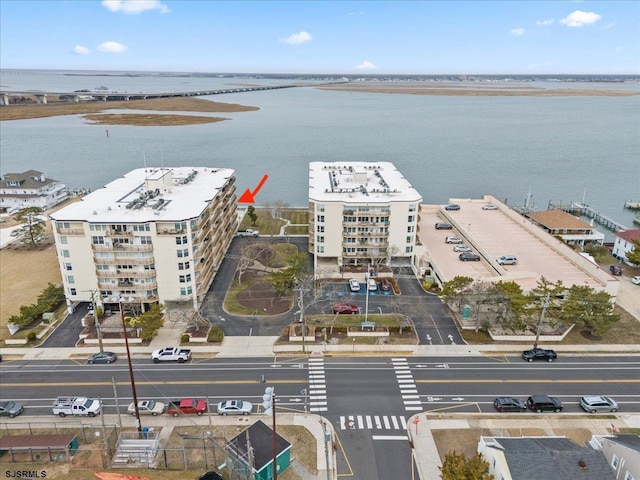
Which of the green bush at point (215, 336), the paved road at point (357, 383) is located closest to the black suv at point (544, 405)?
the paved road at point (357, 383)

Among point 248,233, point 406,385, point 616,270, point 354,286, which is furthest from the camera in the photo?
point 248,233

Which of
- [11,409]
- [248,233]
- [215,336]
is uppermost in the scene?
[248,233]

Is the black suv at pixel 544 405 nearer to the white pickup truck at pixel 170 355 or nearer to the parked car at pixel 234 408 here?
the parked car at pixel 234 408

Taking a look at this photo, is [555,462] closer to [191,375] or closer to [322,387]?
[322,387]

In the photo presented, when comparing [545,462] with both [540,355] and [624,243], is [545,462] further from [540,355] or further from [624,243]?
[624,243]

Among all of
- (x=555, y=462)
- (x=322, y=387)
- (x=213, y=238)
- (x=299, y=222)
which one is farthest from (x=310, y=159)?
(x=555, y=462)

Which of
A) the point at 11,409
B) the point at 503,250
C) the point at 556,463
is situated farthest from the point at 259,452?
the point at 503,250
